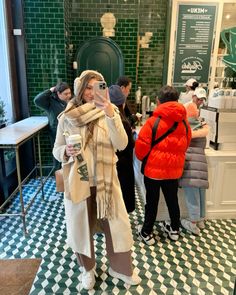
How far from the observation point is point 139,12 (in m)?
4.09

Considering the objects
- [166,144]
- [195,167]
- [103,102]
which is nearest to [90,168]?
[103,102]

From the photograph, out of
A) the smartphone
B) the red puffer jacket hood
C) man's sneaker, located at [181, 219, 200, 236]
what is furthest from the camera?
man's sneaker, located at [181, 219, 200, 236]

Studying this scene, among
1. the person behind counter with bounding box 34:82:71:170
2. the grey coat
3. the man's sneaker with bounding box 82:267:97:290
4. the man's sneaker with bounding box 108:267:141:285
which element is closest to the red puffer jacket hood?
the grey coat

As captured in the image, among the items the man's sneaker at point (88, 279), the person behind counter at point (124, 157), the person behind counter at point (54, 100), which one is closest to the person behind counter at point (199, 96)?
the person behind counter at point (124, 157)

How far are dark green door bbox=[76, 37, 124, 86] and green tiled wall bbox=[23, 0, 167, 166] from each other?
160 mm

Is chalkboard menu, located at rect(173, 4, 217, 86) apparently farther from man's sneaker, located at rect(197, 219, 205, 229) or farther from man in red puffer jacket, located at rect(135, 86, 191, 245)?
man's sneaker, located at rect(197, 219, 205, 229)

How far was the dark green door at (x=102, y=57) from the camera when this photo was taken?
396 cm

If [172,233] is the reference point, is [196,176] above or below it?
above

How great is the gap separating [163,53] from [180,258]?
3325mm

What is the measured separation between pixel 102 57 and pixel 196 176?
8.19 ft

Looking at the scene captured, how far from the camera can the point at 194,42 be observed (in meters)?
4.22

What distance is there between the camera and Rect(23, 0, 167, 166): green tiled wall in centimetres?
364

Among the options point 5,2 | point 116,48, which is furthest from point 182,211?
point 5,2

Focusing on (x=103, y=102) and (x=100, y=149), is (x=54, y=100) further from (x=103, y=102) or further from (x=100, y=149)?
(x=103, y=102)
